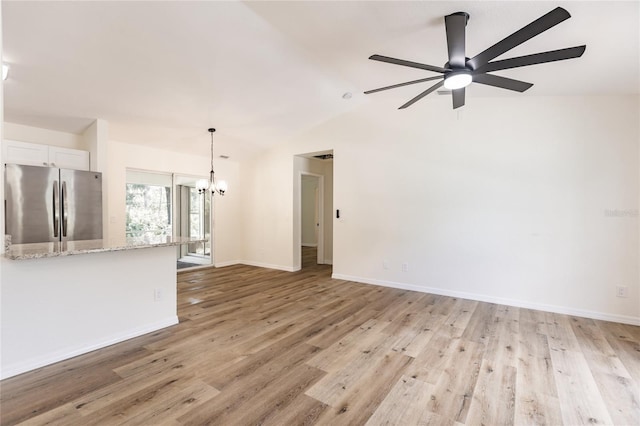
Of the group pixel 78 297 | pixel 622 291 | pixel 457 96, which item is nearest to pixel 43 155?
pixel 78 297

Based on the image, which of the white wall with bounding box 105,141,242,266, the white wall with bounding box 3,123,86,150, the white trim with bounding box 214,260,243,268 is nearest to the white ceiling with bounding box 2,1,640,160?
the white wall with bounding box 3,123,86,150

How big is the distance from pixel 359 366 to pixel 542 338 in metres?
2.08

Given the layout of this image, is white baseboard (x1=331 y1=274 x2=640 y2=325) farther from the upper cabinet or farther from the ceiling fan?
the upper cabinet

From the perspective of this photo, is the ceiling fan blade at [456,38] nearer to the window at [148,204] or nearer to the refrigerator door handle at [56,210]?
the refrigerator door handle at [56,210]

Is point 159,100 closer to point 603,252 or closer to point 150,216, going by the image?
point 150,216

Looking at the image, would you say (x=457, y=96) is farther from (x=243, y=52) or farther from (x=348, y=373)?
(x=348, y=373)

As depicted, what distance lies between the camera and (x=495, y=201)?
4.18 meters

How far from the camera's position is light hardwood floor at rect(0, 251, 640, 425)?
1.91 metres

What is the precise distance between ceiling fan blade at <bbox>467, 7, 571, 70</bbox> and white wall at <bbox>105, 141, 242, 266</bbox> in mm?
4319

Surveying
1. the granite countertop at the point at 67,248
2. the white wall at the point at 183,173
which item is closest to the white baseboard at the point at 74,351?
the granite countertop at the point at 67,248

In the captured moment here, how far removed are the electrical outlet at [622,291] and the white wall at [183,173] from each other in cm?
624

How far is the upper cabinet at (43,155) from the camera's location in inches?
144

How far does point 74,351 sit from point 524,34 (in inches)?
169

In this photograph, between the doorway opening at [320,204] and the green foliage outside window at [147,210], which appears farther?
the doorway opening at [320,204]
